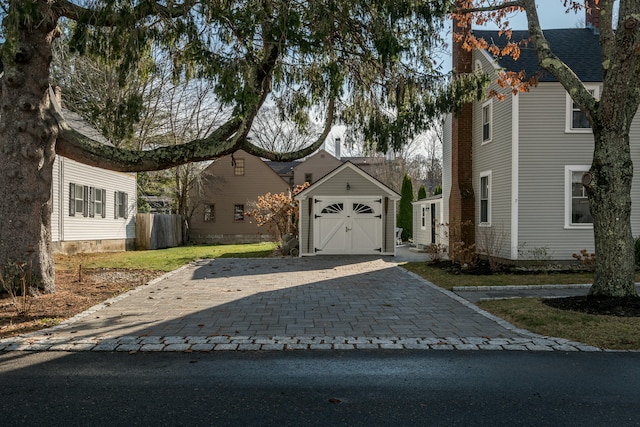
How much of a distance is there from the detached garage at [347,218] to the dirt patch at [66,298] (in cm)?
709

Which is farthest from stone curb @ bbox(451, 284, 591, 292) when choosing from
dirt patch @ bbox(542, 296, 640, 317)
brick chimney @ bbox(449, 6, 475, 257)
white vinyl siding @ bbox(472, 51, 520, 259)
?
brick chimney @ bbox(449, 6, 475, 257)

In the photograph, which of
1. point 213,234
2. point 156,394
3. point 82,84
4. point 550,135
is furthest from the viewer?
point 213,234

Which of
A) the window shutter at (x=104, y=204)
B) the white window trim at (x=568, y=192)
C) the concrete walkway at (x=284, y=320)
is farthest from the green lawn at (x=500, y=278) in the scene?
the window shutter at (x=104, y=204)

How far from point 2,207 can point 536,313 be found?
910cm

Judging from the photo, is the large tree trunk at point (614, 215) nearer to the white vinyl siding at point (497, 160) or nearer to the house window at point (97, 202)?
the white vinyl siding at point (497, 160)

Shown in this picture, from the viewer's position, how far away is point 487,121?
1653 centimetres

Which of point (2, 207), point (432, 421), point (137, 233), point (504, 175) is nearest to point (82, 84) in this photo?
point (137, 233)

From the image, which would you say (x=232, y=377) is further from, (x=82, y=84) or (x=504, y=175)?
(x=82, y=84)

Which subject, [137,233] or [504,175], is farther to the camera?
[137,233]

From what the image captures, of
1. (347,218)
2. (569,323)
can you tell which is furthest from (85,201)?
(569,323)

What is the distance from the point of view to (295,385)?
14.4 feet

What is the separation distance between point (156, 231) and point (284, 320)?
2105cm

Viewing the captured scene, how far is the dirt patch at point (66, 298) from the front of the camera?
6922 mm

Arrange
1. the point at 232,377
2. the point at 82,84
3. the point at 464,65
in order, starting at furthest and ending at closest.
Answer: the point at 82,84, the point at 464,65, the point at 232,377
